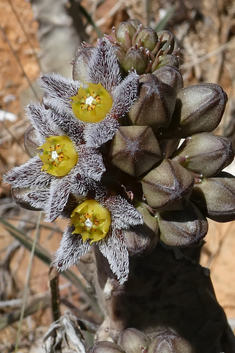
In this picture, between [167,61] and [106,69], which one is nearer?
[106,69]

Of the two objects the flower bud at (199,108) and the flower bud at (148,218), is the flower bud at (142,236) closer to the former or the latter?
the flower bud at (148,218)

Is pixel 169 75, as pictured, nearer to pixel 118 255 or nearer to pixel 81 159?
pixel 81 159

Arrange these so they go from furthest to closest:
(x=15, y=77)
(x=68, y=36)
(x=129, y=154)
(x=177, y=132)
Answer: (x=15, y=77), (x=68, y=36), (x=177, y=132), (x=129, y=154)

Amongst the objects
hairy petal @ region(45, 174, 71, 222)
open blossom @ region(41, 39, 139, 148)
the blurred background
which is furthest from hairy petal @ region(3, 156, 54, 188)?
the blurred background

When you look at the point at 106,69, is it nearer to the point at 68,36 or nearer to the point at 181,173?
the point at 181,173

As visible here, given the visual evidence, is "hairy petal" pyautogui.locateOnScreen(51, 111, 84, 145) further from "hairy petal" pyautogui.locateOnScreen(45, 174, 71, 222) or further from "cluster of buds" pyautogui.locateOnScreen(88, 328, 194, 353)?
"cluster of buds" pyautogui.locateOnScreen(88, 328, 194, 353)

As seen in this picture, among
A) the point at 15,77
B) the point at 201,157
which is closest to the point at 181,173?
the point at 201,157
